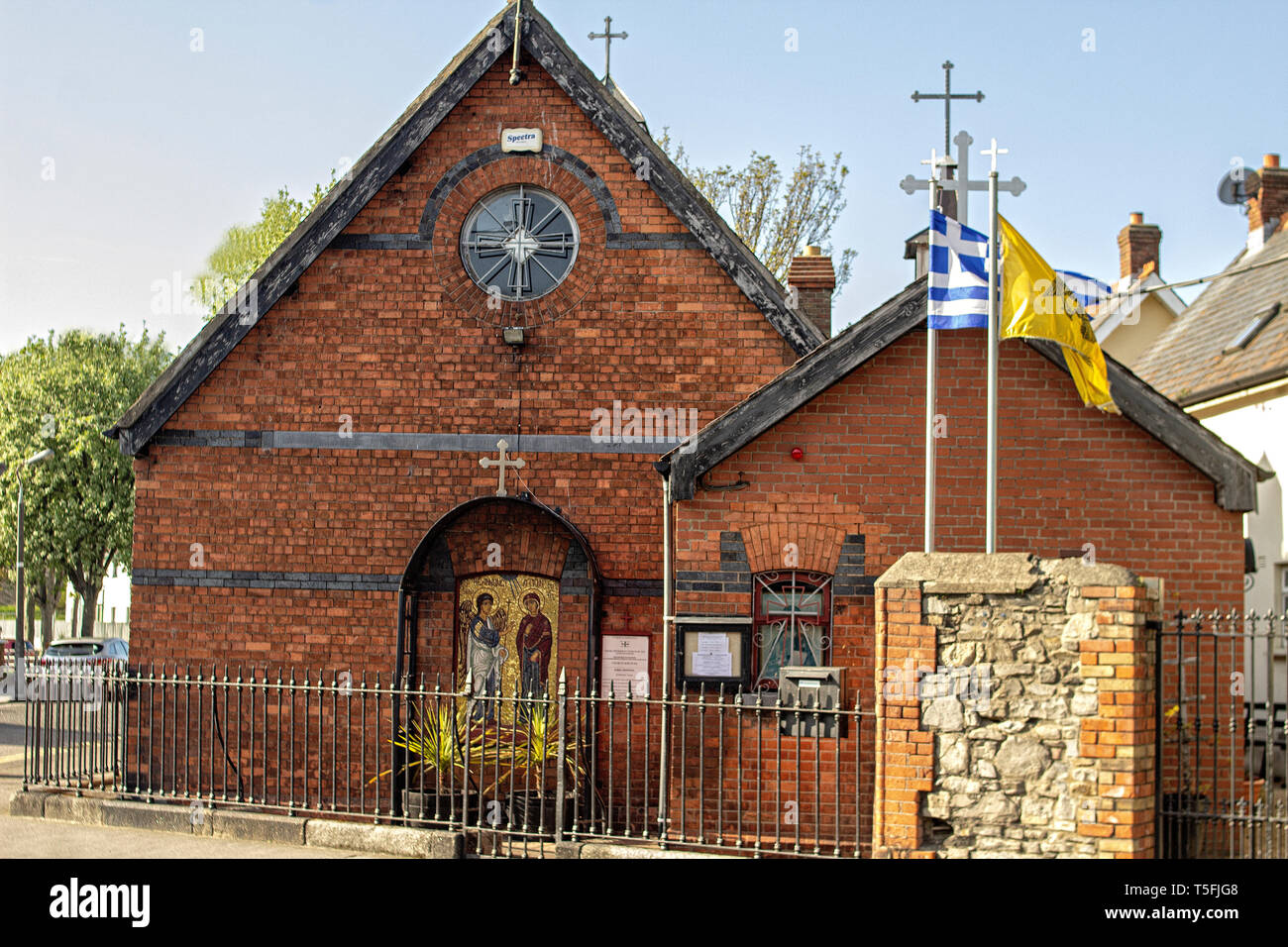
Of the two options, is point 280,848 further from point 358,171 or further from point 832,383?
point 358,171

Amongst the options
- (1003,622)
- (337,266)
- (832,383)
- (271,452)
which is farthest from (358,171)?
(1003,622)

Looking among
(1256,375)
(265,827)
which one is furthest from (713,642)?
(1256,375)

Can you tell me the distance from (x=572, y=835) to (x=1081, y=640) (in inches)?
167

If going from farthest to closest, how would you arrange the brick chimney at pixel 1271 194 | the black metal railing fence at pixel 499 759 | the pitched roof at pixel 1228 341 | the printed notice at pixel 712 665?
the brick chimney at pixel 1271 194
the pitched roof at pixel 1228 341
the printed notice at pixel 712 665
the black metal railing fence at pixel 499 759

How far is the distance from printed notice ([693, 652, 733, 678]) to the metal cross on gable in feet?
14.0

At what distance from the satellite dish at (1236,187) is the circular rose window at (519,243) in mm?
15206

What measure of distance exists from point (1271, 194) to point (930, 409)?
15.8m

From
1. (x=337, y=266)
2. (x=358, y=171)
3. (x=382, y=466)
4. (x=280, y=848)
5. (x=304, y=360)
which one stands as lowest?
(x=280, y=848)

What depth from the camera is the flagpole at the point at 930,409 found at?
409 inches

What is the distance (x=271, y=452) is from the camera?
13922mm

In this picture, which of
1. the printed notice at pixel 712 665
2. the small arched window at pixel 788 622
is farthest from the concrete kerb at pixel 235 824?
the small arched window at pixel 788 622

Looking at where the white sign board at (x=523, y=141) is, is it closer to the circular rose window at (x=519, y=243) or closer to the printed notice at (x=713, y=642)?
the circular rose window at (x=519, y=243)

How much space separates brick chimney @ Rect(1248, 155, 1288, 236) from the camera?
903 inches

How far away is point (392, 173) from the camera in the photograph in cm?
1388
